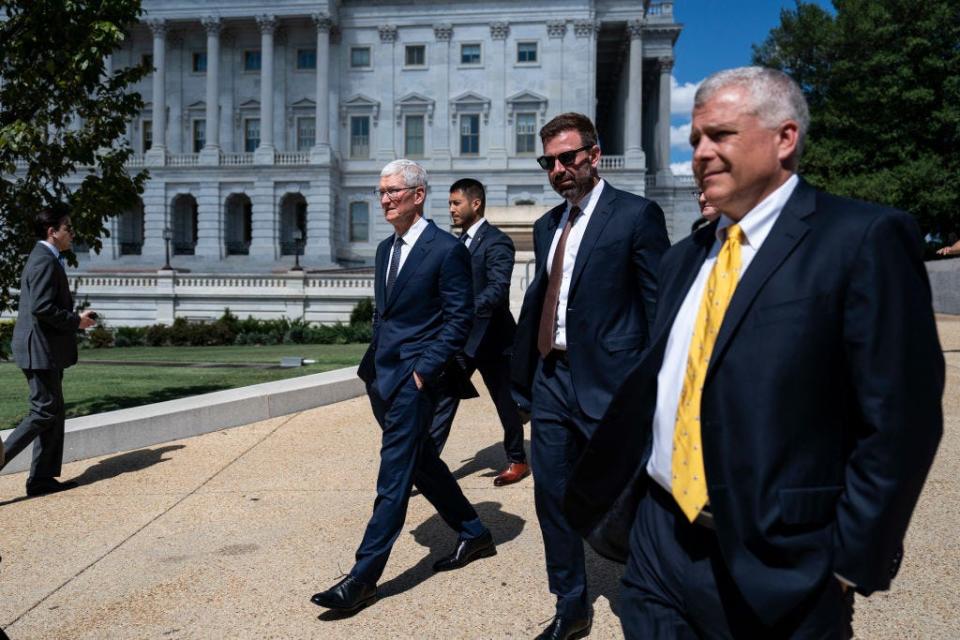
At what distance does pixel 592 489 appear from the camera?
7.58 feet

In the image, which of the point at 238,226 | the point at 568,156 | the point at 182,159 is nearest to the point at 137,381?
the point at 568,156

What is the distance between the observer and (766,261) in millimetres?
1877

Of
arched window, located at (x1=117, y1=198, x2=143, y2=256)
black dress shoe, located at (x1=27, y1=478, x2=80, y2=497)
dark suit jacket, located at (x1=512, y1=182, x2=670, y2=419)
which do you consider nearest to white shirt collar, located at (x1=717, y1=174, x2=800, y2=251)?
dark suit jacket, located at (x1=512, y1=182, x2=670, y2=419)

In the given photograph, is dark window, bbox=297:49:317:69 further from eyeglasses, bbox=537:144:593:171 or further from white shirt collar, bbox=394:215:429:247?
eyeglasses, bbox=537:144:593:171

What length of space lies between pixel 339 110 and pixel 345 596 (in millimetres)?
48140

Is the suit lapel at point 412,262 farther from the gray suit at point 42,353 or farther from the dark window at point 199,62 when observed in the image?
the dark window at point 199,62

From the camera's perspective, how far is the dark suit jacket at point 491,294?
19.8ft

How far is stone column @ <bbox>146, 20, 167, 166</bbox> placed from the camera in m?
48.0

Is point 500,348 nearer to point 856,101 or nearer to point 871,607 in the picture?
point 871,607

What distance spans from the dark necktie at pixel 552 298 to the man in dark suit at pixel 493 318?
233 cm

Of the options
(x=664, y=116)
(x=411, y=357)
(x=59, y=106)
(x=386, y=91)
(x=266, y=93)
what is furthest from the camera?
(x=664, y=116)

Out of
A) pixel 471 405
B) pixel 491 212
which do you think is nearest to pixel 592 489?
pixel 471 405

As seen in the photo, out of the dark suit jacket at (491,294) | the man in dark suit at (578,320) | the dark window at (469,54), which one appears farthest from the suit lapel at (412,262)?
the dark window at (469,54)

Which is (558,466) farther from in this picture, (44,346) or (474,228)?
(44,346)
